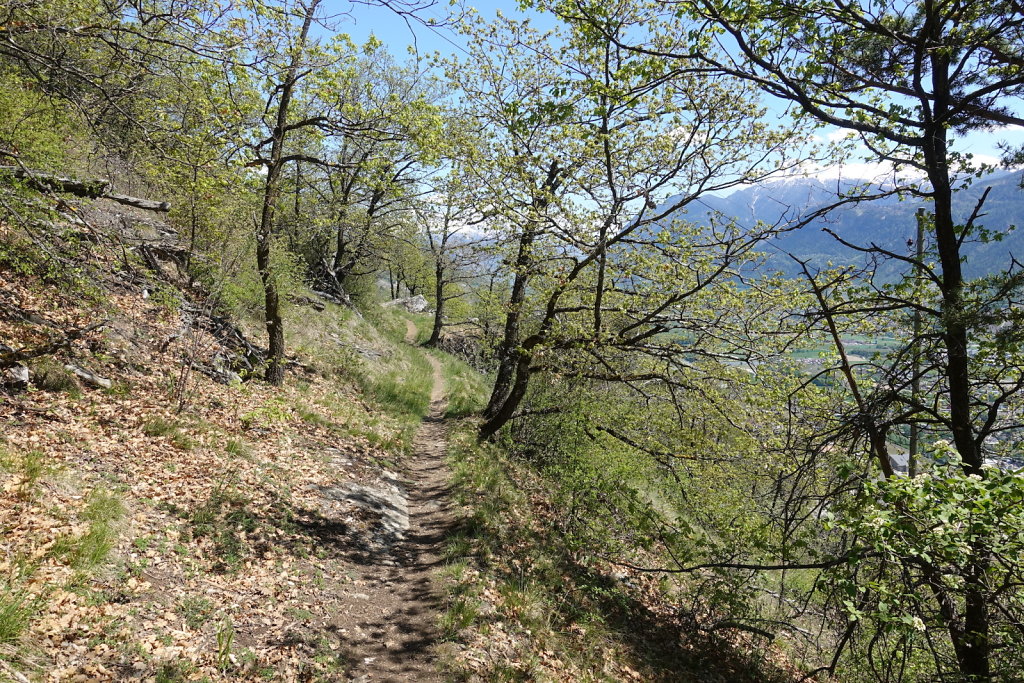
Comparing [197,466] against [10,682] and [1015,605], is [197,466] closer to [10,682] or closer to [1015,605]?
[10,682]

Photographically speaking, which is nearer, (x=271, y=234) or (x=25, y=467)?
(x=25, y=467)

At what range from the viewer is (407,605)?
251 inches

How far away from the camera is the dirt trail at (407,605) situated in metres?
5.20

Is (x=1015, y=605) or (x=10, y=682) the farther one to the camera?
(x=1015, y=605)

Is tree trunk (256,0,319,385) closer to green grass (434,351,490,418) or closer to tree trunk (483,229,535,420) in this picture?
tree trunk (483,229,535,420)

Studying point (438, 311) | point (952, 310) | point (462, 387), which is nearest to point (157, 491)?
point (952, 310)

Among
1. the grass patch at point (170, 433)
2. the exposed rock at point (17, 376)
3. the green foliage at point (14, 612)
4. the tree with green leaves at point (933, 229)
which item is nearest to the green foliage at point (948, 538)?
the tree with green leaves at point (933, 229)

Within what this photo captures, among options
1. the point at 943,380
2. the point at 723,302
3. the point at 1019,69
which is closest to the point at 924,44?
the point at 1019,69

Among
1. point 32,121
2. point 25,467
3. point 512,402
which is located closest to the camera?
point 25,467

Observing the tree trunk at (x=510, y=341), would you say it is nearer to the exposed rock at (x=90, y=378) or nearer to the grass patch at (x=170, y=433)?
the grass patch at (x=170, y=433)

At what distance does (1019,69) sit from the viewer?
162 inches

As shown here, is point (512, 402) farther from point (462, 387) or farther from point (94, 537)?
point (94, 537)

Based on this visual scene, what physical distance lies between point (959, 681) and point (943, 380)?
9.20 ft

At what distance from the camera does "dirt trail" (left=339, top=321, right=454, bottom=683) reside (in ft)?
17.1
